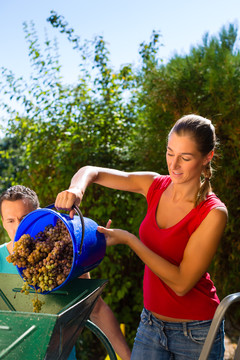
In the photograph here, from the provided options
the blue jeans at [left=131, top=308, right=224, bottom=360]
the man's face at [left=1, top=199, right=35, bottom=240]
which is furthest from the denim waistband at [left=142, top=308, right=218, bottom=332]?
the man's face at [left=1, top=199, right=35, bottom=240]

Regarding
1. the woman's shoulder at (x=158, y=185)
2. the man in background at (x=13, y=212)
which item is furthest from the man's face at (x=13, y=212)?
the woman's shoulder at (x=158, y=185)

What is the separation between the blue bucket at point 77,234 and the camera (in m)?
1.56

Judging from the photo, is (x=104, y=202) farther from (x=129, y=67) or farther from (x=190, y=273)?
(x=190, y=273)

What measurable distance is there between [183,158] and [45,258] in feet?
2.27

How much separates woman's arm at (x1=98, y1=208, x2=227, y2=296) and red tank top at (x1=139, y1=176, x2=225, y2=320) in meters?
0.06

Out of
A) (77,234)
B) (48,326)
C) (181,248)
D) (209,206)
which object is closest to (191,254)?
(181,248)

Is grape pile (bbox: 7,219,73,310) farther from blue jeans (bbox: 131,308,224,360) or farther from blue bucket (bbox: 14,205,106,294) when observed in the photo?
blue jeans (bbox: 131,308,224,360)

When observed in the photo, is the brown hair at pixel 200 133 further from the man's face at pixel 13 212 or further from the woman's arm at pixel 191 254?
the man's face at pixel 13 212

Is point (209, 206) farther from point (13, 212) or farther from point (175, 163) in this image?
point (13, 212)

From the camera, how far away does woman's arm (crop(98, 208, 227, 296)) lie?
5.60 ft

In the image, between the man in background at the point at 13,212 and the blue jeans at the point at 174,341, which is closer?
the blue jeans at the point at 174,341

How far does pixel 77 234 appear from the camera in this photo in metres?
1.58

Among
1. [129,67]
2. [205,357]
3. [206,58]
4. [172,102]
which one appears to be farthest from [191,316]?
[129,67]

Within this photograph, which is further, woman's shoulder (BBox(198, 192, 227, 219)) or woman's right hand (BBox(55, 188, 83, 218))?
woman's shoulder (BBox(198, 192, 227, 219))
